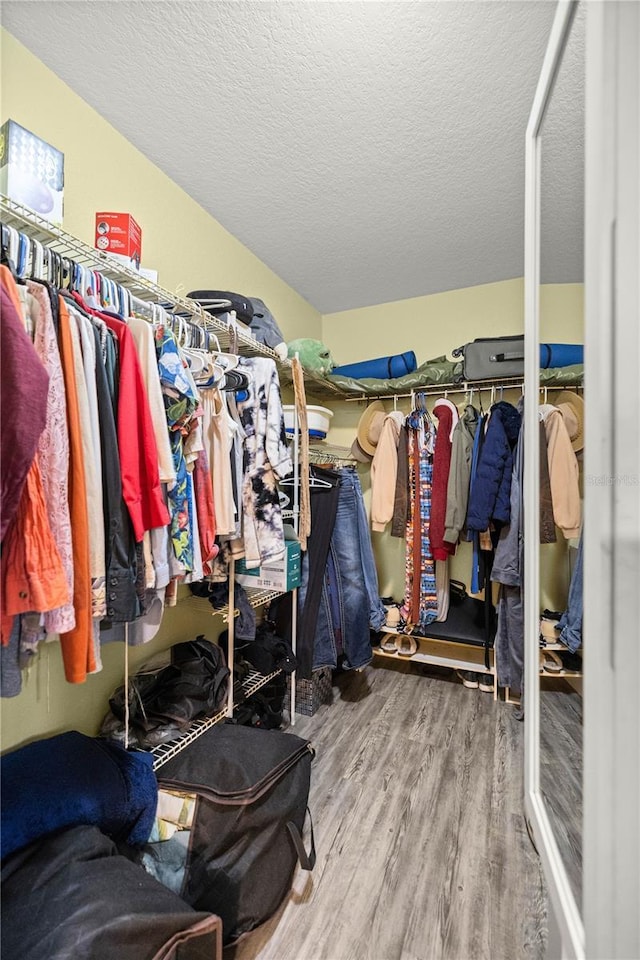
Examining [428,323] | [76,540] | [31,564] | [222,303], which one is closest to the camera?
[31,564]

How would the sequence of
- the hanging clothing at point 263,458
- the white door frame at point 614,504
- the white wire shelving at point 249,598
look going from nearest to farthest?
the white door frame at point 614,504
the hanging clothing at point 263,458
the white wire shelving at point 249,598

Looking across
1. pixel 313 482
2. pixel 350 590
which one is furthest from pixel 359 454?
pixel 350 590

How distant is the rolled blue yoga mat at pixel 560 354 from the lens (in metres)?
0.65

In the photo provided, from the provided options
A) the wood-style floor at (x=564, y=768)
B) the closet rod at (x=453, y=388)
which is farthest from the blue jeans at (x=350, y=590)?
the wood-style floor at (x=564, y=768)

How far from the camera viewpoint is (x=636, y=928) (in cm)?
51

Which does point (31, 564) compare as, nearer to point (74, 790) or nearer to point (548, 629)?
point (74, 790)

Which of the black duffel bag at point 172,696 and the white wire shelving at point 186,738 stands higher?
the black duffel bag at point 172,696

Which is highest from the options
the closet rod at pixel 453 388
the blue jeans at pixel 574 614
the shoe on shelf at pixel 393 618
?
the closet rod at pixel 453 388

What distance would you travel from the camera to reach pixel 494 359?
2387 millimetres

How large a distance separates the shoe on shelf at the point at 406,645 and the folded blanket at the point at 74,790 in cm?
178

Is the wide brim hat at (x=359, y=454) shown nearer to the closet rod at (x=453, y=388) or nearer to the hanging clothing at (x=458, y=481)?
the closet rod at (x=453, y=388)

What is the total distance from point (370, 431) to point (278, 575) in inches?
51.3

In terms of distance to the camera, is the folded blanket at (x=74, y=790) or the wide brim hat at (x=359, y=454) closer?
the folded blanket at (x=74, y=790)

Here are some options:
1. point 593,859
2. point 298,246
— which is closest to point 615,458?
point 593,859
